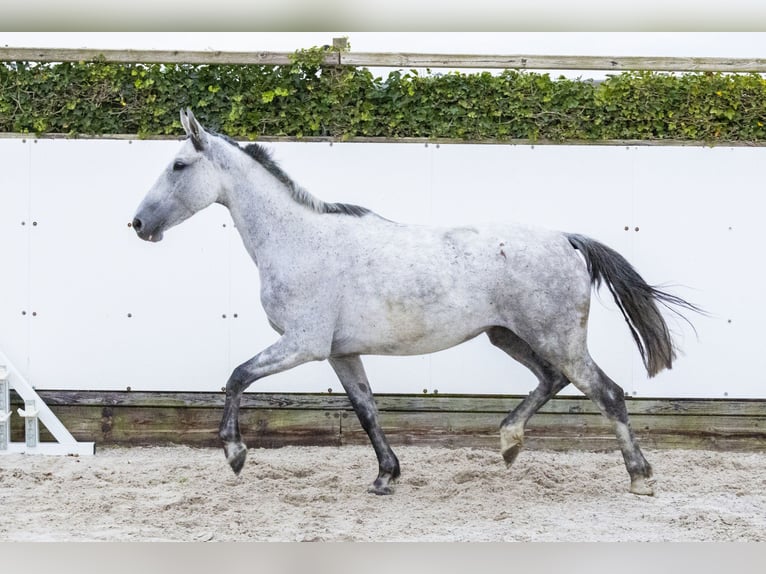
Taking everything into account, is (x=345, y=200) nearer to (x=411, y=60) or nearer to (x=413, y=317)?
(x=411, y=60)

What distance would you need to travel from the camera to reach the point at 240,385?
13.9 ft

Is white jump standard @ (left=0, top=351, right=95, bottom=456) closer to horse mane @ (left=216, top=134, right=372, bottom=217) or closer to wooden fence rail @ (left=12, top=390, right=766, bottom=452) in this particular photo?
wooden fence rail @ (left=12, top=390, right=766, bottom=452)

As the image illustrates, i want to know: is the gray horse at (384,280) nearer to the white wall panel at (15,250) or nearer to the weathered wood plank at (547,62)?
the weathered wood plank at (547,62)

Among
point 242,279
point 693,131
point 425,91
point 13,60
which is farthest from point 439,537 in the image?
A: point 13,60

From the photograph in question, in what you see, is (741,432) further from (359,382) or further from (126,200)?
(126,200)

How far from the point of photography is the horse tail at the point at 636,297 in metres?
4.72

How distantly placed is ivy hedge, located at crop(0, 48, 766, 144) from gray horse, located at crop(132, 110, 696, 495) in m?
1.42

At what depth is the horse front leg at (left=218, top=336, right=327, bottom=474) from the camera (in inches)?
167

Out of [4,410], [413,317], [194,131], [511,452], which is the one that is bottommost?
[511,452]

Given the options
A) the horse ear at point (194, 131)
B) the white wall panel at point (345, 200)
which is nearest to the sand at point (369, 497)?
the white wall panel at point (345, 200)

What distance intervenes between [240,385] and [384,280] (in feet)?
3.05

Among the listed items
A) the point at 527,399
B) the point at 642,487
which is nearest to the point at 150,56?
the point at 527,399

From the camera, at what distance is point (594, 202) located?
6105 millimetres

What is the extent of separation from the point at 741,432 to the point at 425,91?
3.30 metres
